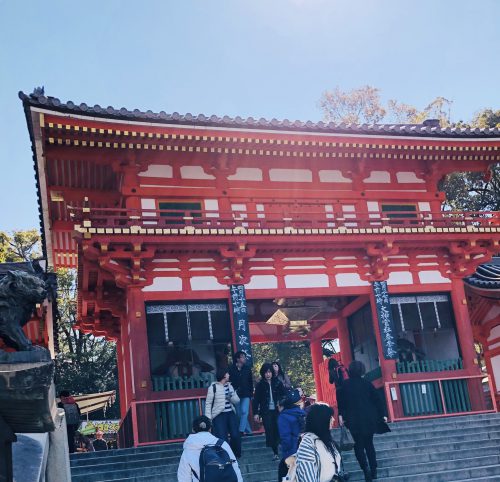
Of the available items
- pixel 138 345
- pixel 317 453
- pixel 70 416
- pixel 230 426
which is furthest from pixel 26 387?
pixel 138 345

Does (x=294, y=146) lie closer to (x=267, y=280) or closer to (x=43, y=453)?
(x=267, y=280)

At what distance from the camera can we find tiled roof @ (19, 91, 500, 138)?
1472 cm

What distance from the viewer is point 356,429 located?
9891mm

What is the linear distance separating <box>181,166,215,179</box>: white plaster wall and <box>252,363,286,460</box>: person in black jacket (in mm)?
6852

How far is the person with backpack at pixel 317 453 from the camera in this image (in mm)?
6605

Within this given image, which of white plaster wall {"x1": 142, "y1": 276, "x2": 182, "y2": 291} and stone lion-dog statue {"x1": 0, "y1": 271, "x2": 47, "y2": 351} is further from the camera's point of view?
white plaster wall {"x1": 142, "y1": 276, "x2": 182, "y2": 291}

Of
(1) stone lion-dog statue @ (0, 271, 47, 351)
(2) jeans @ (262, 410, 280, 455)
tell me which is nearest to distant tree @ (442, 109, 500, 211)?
(2) jeans @ (262, 410, 280, 455)

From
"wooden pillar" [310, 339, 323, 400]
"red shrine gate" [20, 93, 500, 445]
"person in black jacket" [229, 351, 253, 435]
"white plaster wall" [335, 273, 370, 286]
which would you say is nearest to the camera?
"person in black jacket" [229, 351, 253, 435]

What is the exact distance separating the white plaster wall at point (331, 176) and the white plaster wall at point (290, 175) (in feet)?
1.07

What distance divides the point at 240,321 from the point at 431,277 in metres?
5.10

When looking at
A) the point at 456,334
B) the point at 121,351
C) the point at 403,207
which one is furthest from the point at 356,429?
the point at 121,351

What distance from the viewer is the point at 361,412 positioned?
32.6ft

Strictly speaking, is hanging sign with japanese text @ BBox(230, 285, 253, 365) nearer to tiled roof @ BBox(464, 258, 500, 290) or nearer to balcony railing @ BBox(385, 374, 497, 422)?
balcony railing @ BBox(385, 374, 497, 422)

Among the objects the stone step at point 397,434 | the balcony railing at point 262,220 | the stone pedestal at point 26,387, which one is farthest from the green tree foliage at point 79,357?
the stone pedestal at point 26,387
